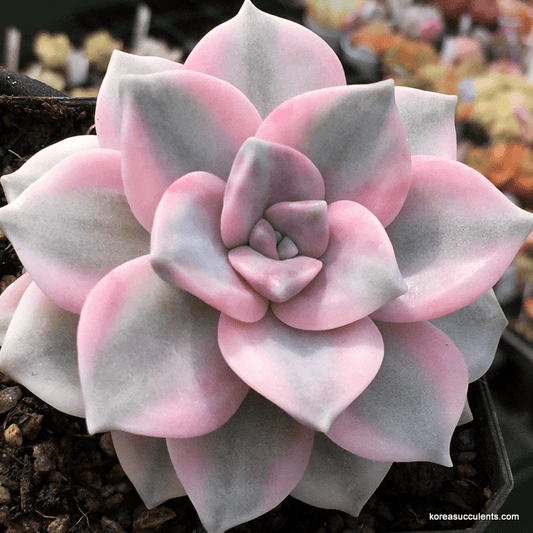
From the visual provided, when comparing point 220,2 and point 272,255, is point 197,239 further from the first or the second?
point 220,2

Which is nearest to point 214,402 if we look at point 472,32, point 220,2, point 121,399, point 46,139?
point 121,399

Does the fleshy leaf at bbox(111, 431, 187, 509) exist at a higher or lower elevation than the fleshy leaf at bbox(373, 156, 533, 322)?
lower

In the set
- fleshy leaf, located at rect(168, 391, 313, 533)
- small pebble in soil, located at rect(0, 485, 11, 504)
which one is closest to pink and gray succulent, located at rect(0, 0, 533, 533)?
fleshy leaf, located at rect(168, 391, 313, 533)

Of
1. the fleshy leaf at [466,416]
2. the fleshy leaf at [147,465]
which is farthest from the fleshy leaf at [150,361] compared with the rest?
the fleshy leaf at [466,416]

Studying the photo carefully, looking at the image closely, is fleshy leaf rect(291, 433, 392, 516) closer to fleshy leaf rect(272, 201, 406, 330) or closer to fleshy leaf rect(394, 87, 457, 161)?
fleshy leaf rect(272, 201, 406, 330)

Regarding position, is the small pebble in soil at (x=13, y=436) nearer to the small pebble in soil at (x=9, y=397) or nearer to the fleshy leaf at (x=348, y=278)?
the small pebble in soil at (x=9, y=397)

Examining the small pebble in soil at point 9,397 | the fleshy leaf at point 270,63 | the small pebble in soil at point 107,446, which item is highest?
the fleshy leaf at point 270,63

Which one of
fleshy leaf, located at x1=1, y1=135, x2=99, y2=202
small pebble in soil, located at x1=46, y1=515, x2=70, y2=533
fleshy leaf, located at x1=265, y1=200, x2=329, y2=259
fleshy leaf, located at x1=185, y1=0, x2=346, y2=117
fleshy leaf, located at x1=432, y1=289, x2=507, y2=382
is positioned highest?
fleshy leaf, located at x1=185, y1=0, x2=346, y2=117
